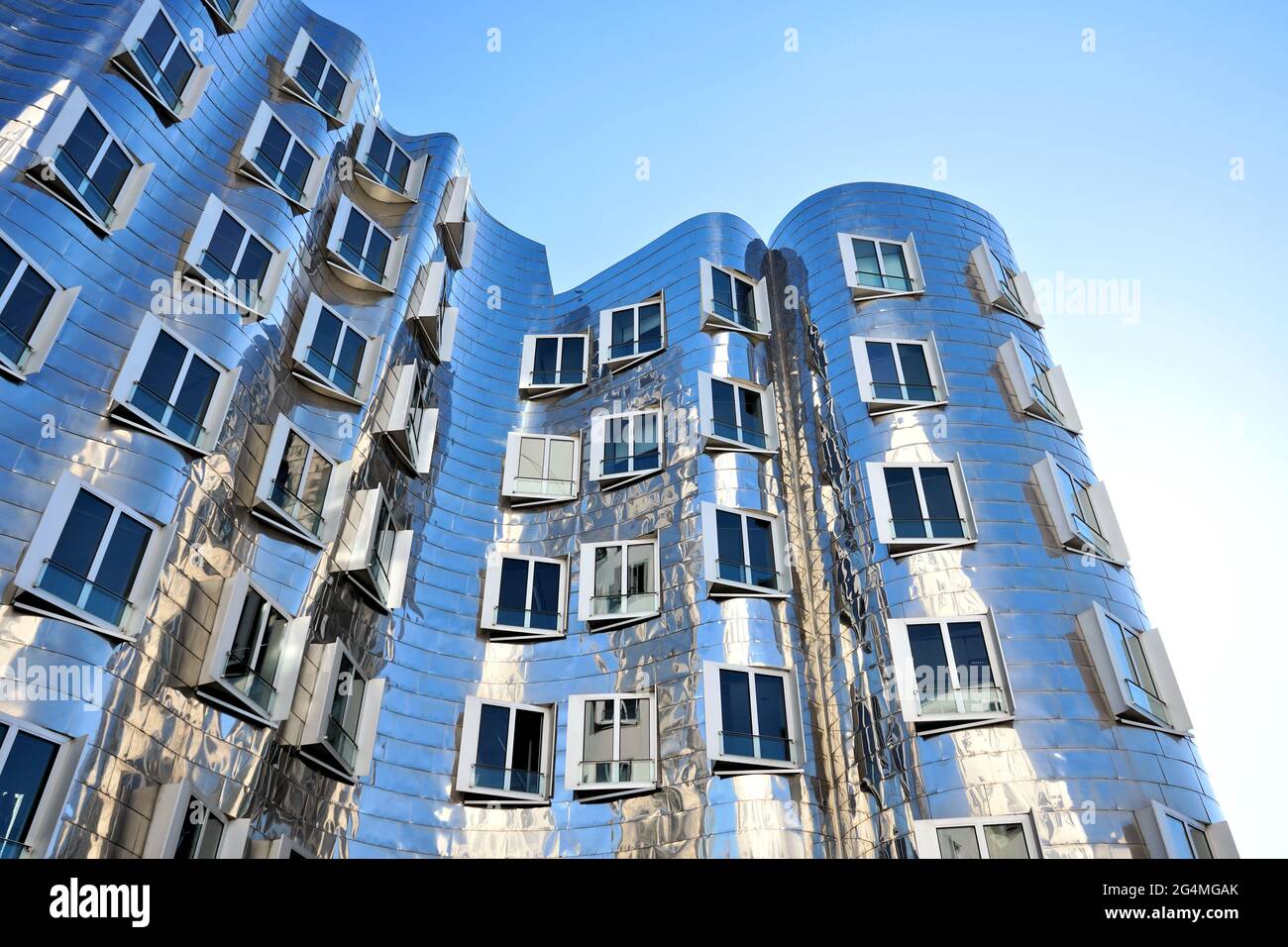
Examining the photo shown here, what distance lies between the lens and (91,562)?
1702 centimetres

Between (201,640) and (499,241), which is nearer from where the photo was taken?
(201,640)

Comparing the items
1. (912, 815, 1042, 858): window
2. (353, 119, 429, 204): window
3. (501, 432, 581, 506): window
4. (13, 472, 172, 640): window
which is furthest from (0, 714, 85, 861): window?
(353, 119, 429, 204): window

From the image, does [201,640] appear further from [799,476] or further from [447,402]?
[799,476]

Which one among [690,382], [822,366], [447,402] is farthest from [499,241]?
[822,366]

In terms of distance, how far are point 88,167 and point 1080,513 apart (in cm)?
2330

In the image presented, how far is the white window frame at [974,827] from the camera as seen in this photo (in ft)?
60.7

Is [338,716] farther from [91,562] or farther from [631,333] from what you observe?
[631,333]

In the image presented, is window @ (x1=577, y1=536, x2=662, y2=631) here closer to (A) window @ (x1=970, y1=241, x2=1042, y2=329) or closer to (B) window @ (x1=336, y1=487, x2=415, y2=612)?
(B) window @ (x1=336, y1=487, x2=415, y2=612)

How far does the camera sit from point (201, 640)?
61.1ft

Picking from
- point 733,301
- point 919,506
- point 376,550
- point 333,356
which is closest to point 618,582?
point 376,550

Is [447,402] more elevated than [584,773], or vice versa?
[447,402]
